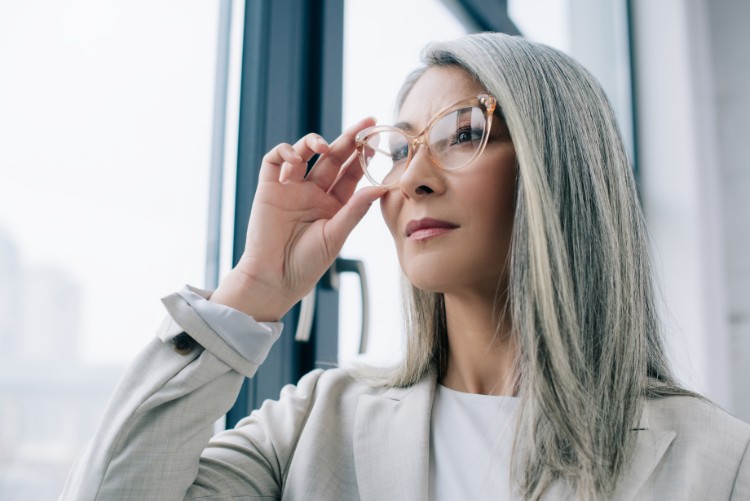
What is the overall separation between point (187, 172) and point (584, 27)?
2258 mm

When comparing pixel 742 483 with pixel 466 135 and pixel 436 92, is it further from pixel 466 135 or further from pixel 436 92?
pixel 436 92

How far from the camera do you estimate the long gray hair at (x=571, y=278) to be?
2.90 feet

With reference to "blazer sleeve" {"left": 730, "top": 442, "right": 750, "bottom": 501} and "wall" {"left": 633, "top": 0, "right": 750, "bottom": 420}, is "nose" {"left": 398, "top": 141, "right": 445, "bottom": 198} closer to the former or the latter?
"blazer sleeve" {"left": 730, "top": 442, "right": 750, "bottom": 501}

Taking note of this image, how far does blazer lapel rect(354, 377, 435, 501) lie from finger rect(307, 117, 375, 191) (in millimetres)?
363

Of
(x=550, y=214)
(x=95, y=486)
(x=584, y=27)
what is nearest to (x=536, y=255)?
(x=550, y=214)

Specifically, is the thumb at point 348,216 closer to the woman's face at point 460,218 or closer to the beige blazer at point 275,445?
the woman's face at point 460,218

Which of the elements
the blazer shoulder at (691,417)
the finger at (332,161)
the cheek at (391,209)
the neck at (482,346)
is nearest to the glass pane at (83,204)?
the finger at (332,161)

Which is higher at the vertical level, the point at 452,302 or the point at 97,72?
the point at 97,72

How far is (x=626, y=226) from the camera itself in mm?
990

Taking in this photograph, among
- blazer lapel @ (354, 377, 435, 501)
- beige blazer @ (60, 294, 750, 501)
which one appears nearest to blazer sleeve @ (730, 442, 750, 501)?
beige blazer @ (60, 294, 750, 501)

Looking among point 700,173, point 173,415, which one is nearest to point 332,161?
point 173,415

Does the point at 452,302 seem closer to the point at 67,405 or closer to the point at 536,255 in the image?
the point at 536,255

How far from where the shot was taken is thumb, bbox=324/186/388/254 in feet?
3.46

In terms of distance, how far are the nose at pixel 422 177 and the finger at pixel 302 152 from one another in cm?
14
